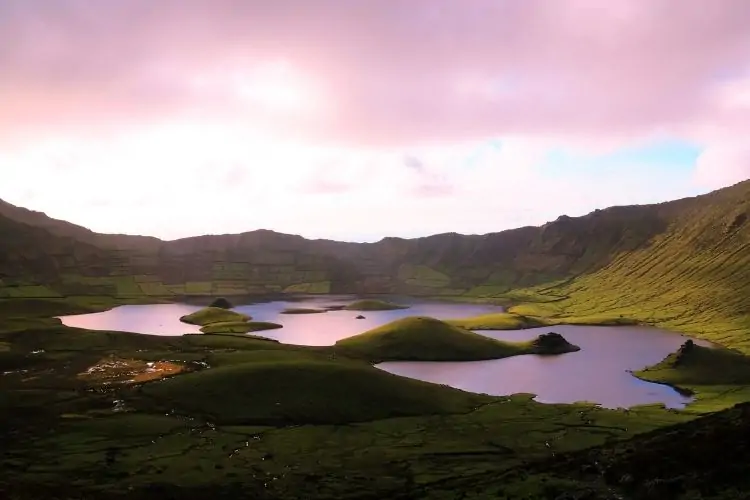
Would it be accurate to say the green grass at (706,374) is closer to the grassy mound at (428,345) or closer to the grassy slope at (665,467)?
the grassy mound at (428,345)

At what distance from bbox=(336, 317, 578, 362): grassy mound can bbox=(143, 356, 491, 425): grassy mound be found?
139 ft

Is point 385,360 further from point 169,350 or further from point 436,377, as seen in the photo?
point 169,350

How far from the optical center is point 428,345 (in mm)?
174125

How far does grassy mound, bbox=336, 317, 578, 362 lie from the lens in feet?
556

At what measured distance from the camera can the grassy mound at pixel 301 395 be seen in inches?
4154

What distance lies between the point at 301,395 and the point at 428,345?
6760 cm

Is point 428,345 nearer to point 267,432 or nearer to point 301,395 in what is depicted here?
point 301,395

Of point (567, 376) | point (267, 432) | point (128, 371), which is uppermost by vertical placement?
point (128, 371)

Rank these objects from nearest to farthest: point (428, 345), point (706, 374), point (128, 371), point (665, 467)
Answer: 1. point (665, 467)
2. point (128, 371)
3. point (706, 374)
4. point (428, 345)

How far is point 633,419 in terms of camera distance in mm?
103438

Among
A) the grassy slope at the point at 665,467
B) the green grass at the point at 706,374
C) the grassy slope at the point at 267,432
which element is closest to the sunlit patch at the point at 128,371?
the grassy slope at the point at 267,432

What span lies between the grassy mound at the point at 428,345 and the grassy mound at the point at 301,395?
139 ft

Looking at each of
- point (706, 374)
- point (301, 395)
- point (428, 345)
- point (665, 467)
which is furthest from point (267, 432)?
point (706, 374)

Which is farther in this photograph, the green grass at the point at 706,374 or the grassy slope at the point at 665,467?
the green grass at the point at 706,374
